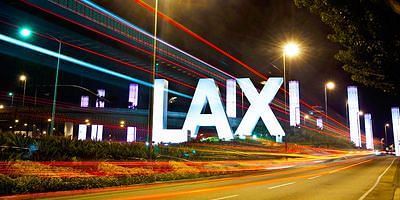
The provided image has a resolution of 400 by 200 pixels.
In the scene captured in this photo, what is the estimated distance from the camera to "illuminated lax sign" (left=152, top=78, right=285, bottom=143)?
44875 mm

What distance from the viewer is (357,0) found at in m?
9.27

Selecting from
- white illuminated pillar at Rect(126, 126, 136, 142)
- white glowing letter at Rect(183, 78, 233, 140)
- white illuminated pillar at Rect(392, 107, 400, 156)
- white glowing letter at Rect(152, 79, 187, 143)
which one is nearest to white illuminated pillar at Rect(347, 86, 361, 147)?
white illuminated pillar at Rect(392, 107, 400, 156)

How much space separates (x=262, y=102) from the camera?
45250 millimetres

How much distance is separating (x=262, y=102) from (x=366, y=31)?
117 feet

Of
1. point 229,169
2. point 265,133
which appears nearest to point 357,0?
point 229,169

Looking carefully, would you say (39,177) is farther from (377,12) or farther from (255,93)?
(255,93)

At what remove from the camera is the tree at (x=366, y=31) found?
930 cm

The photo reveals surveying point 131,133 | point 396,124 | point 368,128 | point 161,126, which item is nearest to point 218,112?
point 161,126

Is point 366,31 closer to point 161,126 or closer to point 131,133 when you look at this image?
point 161,126

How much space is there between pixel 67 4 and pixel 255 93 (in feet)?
79.5

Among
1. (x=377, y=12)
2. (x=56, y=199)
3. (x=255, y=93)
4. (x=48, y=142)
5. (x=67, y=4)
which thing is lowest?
(x=56, y=199)

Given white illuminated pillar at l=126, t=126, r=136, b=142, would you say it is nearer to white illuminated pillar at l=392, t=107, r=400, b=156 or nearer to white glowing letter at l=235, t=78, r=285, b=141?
white glowing letter at l=235, t=78, r=285, b=141

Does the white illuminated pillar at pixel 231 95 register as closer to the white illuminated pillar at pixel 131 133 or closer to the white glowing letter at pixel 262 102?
the white glowing letter at pixel 262 102

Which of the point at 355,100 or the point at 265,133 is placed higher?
the point at 355,100
